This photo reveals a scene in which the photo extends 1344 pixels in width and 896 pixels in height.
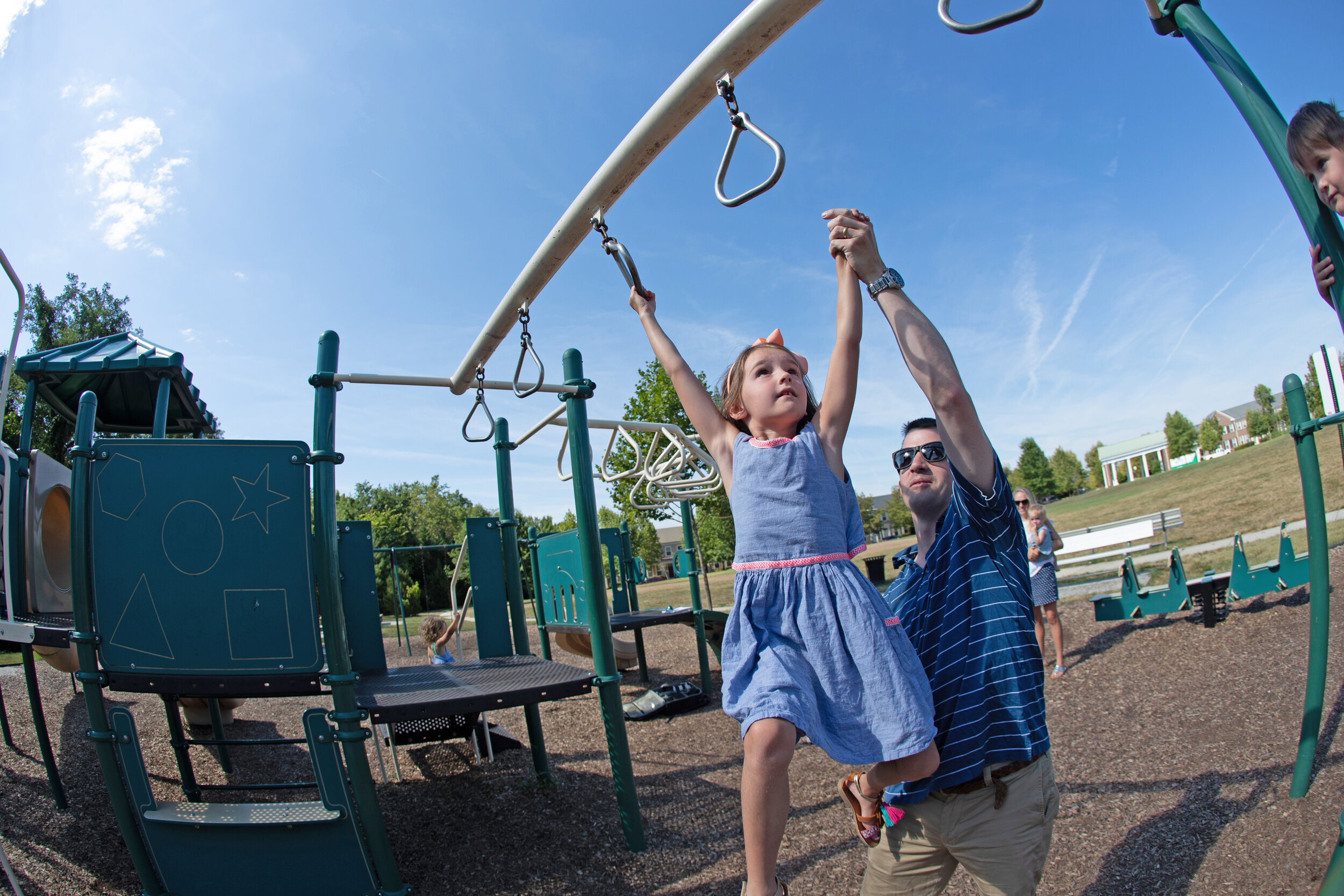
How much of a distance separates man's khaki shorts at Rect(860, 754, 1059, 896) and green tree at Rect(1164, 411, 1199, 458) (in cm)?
9727

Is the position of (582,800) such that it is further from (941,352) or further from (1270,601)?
(1270,601)

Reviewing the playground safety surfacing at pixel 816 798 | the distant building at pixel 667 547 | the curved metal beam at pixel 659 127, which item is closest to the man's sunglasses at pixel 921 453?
the curved metal beam at pixel 659 127

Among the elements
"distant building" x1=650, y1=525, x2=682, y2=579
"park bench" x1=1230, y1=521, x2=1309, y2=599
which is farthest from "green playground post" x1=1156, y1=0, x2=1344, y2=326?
"distant building" x1=650, y1=525, x2=682, y2=579

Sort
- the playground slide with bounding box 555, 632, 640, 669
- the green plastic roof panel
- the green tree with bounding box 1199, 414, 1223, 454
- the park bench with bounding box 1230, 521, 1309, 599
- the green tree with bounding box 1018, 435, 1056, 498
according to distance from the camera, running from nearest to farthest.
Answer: the park bench with bounding box 1230, 521, 1309, 599, the green plastic roof panel, the playground slide with bounding box 555, 632, 640, 669, the green tree with bounding box 1018, 435, 1056, 498, the green tree with bounding box 1199, 414, 1223, 454

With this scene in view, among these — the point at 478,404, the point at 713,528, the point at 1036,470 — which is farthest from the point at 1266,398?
the point at 478,404

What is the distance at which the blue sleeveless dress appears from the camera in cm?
126

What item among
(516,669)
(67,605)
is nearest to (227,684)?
(516,669)

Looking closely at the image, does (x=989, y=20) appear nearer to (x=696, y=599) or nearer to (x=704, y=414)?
(x=704, y=414)

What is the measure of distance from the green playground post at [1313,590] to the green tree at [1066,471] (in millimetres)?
81860

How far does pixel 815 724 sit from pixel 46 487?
6755mm

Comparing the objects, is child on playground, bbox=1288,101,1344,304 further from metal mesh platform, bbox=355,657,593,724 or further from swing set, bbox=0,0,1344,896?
metal mesh platform, bbox=355,657,593,724

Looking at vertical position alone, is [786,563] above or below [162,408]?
below

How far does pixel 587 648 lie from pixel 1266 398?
7422 cm

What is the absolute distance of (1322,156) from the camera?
4.18 feet
